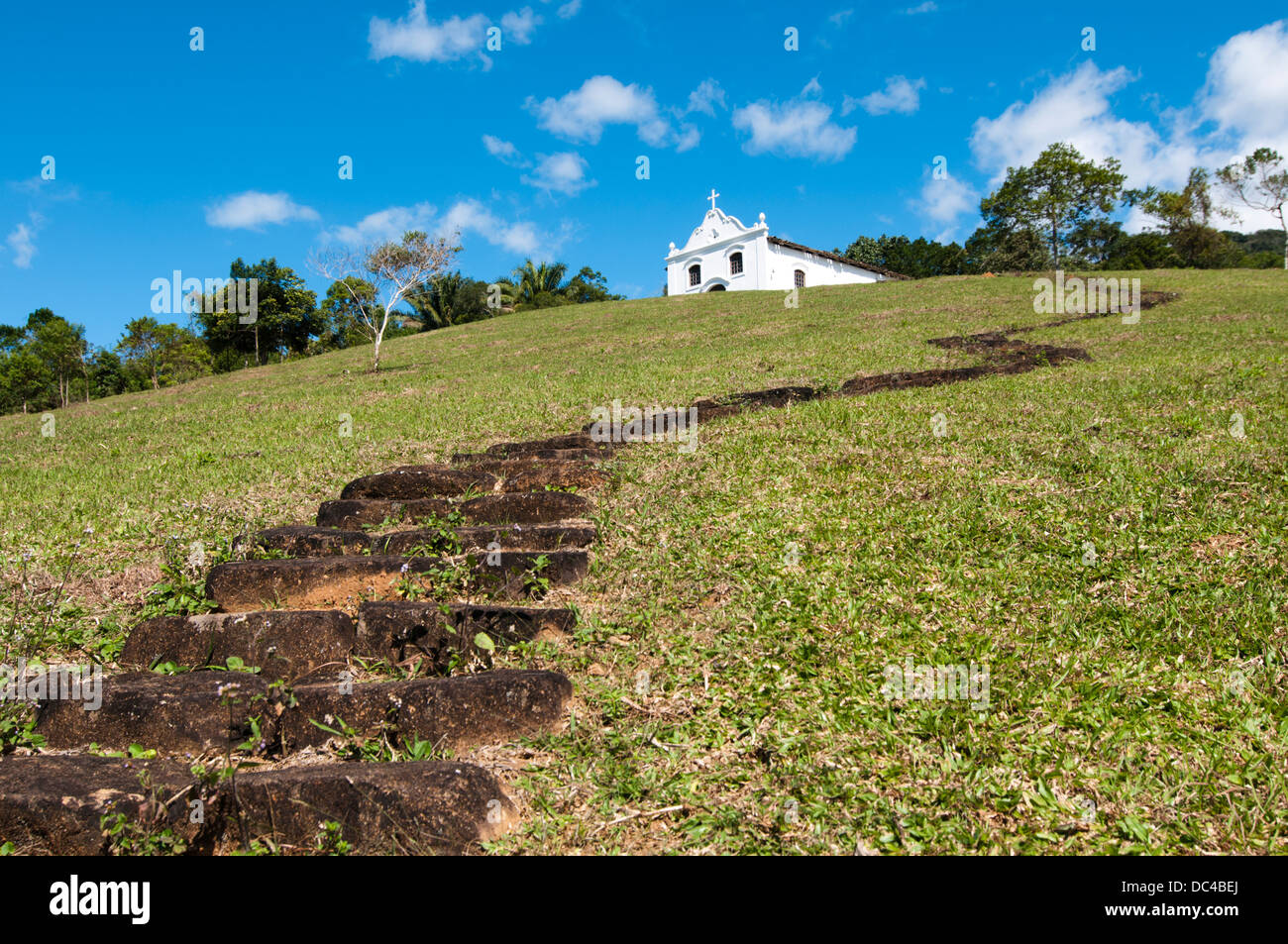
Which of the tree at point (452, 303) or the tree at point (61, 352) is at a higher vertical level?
the tree at point (452, 303)

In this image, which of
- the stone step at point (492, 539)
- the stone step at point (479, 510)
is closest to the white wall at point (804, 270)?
the stone step at point (479, 510)

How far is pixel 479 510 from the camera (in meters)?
6.10

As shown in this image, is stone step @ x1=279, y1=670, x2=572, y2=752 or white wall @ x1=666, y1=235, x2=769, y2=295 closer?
stone step @ x1=279, y1=670, x2=572, y2=752

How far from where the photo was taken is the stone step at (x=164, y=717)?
143 inches

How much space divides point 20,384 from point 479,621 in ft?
181

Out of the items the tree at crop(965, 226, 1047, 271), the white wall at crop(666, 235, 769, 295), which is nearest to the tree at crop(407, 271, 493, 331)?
the white wall at crop(666, 235, 769, 295)

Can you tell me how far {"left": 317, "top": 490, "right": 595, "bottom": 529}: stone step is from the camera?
6070mm

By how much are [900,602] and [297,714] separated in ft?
11.6

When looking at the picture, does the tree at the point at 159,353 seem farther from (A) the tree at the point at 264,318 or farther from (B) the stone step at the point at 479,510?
(B) the stone step at the point at 479,510

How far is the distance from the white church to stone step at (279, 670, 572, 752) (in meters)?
45.3

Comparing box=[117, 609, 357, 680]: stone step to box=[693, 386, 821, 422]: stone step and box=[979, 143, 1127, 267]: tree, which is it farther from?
box=[979, 143, 1127, 267]: tree

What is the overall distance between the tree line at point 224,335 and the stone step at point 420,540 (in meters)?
38.8

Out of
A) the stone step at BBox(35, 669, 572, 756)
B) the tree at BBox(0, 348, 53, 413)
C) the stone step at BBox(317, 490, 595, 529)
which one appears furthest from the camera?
the tree at BBox(0, 348, 53, 413)
